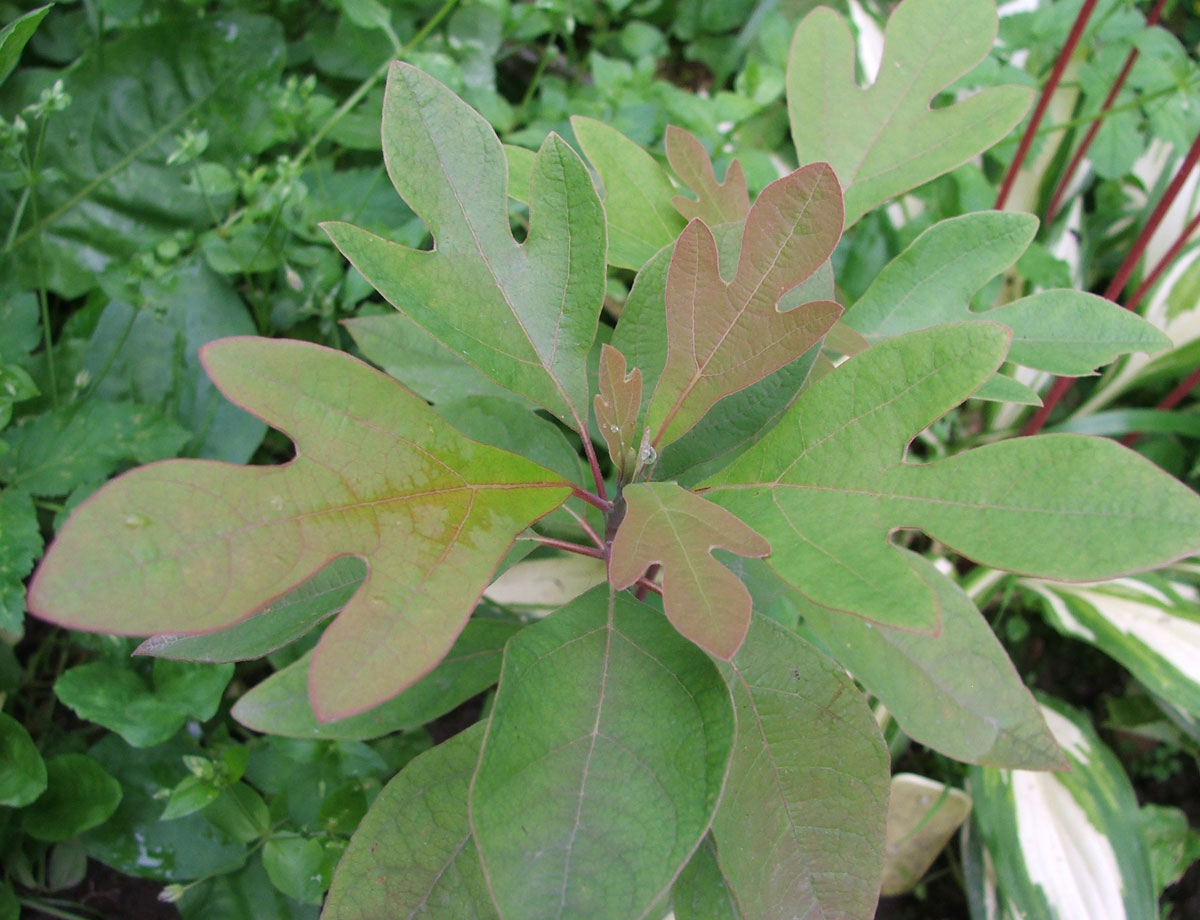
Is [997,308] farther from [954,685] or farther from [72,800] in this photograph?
[72,800]

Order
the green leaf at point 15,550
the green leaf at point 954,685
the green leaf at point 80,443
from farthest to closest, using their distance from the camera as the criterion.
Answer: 1. the green leaf at point 80,443
2. the green leaf at point 15,550
3. the green leaf at point 954,685


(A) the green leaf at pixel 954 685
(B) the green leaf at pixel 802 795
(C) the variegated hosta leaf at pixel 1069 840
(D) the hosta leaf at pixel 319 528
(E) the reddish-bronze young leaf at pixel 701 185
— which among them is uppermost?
(E) the reddish-bronze young leaf at pixel 701 185

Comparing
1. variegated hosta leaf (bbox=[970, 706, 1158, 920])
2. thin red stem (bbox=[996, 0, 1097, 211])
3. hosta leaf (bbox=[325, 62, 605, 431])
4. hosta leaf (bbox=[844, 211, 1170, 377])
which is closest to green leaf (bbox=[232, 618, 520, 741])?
hosta leaf (bbox=[325, 62, 605, 431])

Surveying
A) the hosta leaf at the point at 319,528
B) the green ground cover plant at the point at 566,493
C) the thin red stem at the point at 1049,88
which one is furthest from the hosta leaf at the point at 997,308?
the thin red stem at the point at 1049,88

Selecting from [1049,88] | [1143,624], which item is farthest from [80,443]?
[1143,624]

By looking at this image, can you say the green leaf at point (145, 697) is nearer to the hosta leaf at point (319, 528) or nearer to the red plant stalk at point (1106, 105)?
→ the hosta leaf at point (319, 528)

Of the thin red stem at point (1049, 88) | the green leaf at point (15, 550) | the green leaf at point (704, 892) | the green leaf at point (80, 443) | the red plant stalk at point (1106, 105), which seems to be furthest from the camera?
the red plant stalk at point (1106, 105)

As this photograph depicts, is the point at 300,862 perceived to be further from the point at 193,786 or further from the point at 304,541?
the point at 304,541

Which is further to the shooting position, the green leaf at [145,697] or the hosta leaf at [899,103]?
the green leaf at [145,697]
